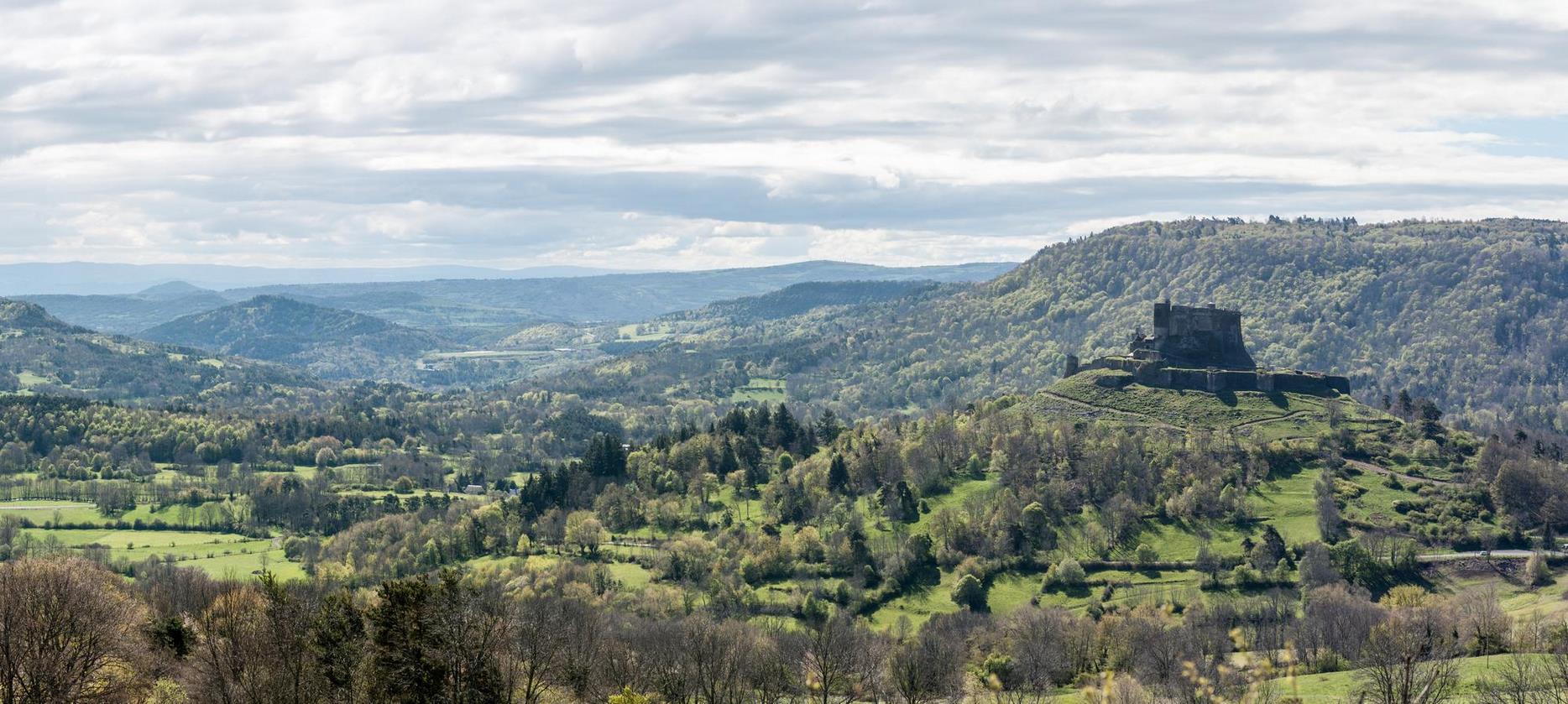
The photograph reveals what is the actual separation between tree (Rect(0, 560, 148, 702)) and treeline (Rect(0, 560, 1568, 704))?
196mm

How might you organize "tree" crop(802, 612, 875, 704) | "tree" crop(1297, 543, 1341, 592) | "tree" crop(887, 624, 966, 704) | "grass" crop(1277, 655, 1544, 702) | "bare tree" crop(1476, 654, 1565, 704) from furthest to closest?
"tree" crop(1297, 543, 1341, 592), "tree" crop(887, 624, 966, 704), "tree" crop(802, 612, 875, 704), "grass" crop(1277, 655, 1544, 702), "bare tree" crop(1476, 654, 1565, 704)

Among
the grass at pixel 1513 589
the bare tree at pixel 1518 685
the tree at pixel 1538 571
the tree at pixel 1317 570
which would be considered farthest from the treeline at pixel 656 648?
the tree at pixel 1538 571

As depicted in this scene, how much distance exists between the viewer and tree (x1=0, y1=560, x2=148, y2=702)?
275ft

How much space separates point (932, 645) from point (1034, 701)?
2992 centimetres

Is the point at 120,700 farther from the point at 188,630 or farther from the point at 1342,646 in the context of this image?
the point at 1342,646

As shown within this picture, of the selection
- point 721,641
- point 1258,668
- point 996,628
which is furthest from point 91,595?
point 996,628

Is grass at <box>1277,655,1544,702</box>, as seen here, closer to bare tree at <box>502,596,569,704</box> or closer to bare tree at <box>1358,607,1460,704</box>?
bare tree at <box>1358,607,1460,704</box>

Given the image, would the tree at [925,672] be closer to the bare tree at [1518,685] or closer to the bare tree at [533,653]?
the bare tree at [533,653]

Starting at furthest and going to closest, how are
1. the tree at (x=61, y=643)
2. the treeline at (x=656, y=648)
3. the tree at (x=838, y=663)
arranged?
the tree at (x=838, y=663)
the treeline at (x=656, y=648)
the tree at (x=61, y=643)

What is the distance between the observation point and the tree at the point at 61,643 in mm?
83750

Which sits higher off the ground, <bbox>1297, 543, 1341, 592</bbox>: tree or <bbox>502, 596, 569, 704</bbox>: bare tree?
<bbox>502, 596, 569, 704</bbox>: bare tree

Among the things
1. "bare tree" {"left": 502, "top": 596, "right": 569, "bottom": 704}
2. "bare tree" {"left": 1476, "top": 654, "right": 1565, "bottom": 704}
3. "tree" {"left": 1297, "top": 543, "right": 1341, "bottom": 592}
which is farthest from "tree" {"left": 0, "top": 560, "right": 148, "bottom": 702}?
"tree" {"left": 1297, "top": 543, "right": 1341, "bottom": 592}

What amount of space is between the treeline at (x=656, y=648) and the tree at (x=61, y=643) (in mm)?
196

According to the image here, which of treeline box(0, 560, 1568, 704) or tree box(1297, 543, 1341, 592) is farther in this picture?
tree box(1297, 543, 1341, 592)
